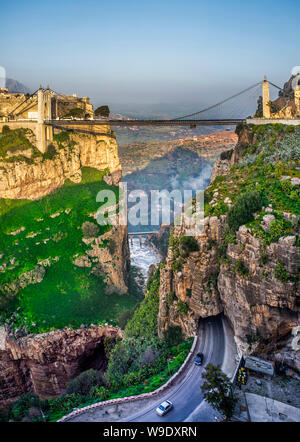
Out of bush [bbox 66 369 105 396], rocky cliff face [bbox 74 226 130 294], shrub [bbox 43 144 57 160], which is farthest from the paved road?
shrub [bbox 43 144 57 160]

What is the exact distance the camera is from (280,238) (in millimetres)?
13117

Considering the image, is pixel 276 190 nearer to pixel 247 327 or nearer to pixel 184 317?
pixel 247 327

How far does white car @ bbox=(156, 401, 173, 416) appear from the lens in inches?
470

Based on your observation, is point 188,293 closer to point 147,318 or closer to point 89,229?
point 147,318

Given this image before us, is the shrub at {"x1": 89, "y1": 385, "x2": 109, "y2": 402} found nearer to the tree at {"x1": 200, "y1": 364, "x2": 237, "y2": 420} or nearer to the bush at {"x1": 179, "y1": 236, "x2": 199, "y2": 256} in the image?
the tree at {"x1": 200, "y1": 364, "x2": 237, "y2": 420}

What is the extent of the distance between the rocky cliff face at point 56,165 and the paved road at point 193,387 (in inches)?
682

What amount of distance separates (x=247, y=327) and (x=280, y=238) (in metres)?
3.92

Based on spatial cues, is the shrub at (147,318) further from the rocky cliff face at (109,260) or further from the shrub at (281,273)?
the shrub at (281,273)

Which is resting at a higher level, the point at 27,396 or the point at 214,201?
the point at 214,201

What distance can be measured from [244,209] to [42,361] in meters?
15.1

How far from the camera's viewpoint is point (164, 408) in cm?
1201

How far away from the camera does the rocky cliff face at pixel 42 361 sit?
70.2ft

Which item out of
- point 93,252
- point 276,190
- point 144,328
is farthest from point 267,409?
point 93,252

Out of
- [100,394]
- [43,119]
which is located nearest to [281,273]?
[100,394]
